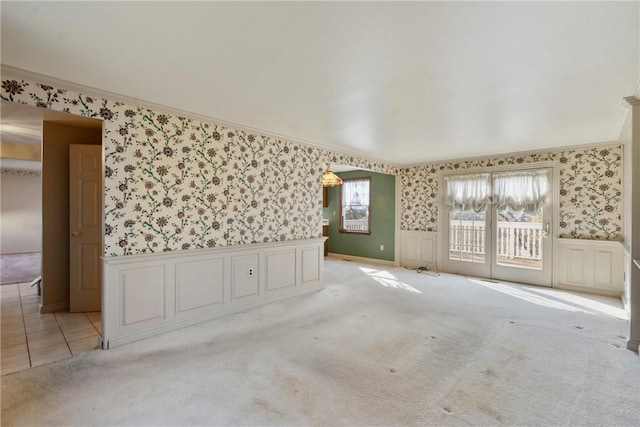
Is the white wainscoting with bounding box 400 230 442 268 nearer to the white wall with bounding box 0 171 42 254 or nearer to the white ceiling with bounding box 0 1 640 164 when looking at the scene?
the white ceiling with bounding box 0 1 640 164

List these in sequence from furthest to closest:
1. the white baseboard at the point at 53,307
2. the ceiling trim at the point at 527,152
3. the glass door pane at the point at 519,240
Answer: the glass door pane at the point at 519,240 < the ceiling trim at the point at 527,152 < the white baseboard at the point at 53,307

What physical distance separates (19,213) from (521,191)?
38.9 ft

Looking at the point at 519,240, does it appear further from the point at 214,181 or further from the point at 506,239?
the point at 214,181

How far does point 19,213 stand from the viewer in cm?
800

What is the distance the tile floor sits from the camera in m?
2.60

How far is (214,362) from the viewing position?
8.25 ft

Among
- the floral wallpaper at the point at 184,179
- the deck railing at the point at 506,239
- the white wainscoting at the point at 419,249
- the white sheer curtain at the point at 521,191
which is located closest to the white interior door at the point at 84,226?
the floral wallpaper at the point at 184,179

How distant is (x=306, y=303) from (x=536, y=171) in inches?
178

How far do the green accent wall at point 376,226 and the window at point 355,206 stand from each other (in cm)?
11

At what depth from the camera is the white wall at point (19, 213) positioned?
7.78 metres

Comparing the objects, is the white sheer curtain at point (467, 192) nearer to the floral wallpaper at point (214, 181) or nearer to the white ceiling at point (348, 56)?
the floral wallpaper at point (214, 181)

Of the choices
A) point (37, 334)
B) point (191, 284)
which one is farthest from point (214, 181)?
point (37, 334)

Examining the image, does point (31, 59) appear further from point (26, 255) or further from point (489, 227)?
point (26, 255)

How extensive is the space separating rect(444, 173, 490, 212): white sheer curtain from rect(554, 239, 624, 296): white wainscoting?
1373 millimetres
